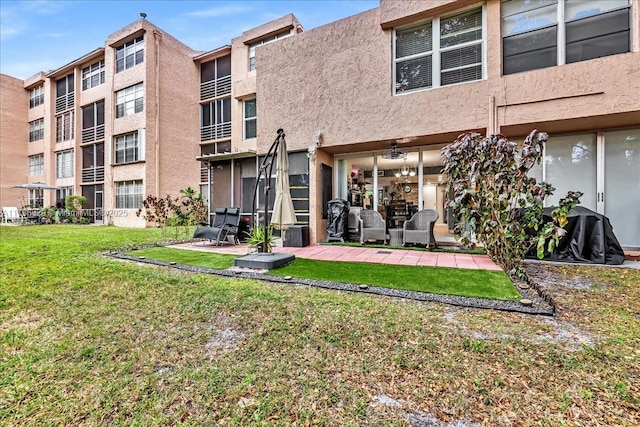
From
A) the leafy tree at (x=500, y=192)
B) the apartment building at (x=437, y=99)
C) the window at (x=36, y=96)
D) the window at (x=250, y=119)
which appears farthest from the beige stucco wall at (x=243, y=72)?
the window at (x=36, y=96)

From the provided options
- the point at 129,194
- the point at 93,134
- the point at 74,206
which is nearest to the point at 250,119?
the point at 129,194

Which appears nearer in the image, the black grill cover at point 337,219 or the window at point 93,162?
the black grill cover at point 337,219

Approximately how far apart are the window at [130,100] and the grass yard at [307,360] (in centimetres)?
1593

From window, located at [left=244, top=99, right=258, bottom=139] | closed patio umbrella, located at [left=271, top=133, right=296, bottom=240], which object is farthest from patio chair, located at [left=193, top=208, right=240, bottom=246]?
window, located at [left=244, top=99, right=258, bottom=139]

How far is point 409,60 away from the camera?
779 centimetres

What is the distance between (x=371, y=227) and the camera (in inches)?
333

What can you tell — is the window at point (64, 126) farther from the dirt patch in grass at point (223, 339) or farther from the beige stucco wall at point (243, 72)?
the dirt patch in grass at point (223, 339)

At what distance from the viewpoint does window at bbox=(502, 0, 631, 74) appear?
6.29 m

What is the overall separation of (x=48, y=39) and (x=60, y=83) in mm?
5070

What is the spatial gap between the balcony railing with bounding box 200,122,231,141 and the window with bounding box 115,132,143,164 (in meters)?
3.63

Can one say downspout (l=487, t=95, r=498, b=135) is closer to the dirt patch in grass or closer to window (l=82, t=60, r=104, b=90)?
the dirt patch in grass

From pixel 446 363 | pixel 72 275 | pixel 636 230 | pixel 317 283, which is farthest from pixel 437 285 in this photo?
pixel 636 230

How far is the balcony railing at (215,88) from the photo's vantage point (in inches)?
695

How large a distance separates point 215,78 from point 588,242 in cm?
1903
